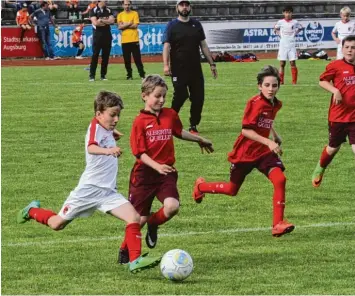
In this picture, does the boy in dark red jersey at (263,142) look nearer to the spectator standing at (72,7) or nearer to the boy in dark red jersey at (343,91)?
the boy in dark red jersey at (343,91)

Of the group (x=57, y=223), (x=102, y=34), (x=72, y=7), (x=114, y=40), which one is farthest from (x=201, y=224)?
(x=72, y=7)

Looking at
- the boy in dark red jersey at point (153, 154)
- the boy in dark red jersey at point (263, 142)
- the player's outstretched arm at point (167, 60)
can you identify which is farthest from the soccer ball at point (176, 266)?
the player's outstretched arm at point (167, 60)

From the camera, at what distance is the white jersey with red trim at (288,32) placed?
3162 cm

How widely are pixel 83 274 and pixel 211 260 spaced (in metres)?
1.23

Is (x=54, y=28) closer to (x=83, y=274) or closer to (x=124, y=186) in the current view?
(x=124, y=186)

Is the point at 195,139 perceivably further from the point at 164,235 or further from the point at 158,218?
the point at 164,235

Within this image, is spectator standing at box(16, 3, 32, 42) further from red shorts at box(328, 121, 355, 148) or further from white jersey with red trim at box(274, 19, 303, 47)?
red shorts at box(328, 121, 355, 148)

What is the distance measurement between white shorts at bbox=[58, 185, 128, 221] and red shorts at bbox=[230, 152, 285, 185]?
6.93ft

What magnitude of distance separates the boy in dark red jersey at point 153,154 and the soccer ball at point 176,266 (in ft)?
3.29

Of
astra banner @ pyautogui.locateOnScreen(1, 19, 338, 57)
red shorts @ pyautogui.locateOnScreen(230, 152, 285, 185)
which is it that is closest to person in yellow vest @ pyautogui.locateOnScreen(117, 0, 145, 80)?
astra banner @ pyautogui.locateOnScreen(1, 19, 338, 57)

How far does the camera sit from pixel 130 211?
10211 mm

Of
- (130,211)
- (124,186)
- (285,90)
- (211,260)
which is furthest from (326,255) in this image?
(285,90)

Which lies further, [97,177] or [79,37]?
[79,37]

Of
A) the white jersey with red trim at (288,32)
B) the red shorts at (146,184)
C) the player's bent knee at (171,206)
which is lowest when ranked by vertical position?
the white jersey with red trim at (288,32)
